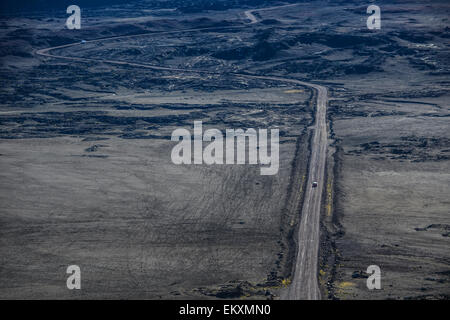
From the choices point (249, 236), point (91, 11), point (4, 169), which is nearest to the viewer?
point (249, 236)

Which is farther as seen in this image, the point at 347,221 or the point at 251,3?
the point at 251,3

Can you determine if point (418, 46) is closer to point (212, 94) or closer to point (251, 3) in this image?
point (212, 94)

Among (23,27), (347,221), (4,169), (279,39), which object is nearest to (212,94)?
(279,39)

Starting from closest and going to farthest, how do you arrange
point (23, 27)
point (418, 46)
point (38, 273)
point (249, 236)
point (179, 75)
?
point (38, 273)
point (249, 236)
point (179, 75)
point (418, 46)
point (23, 27)

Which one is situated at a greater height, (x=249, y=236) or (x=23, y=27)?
(x=23, y=27)
